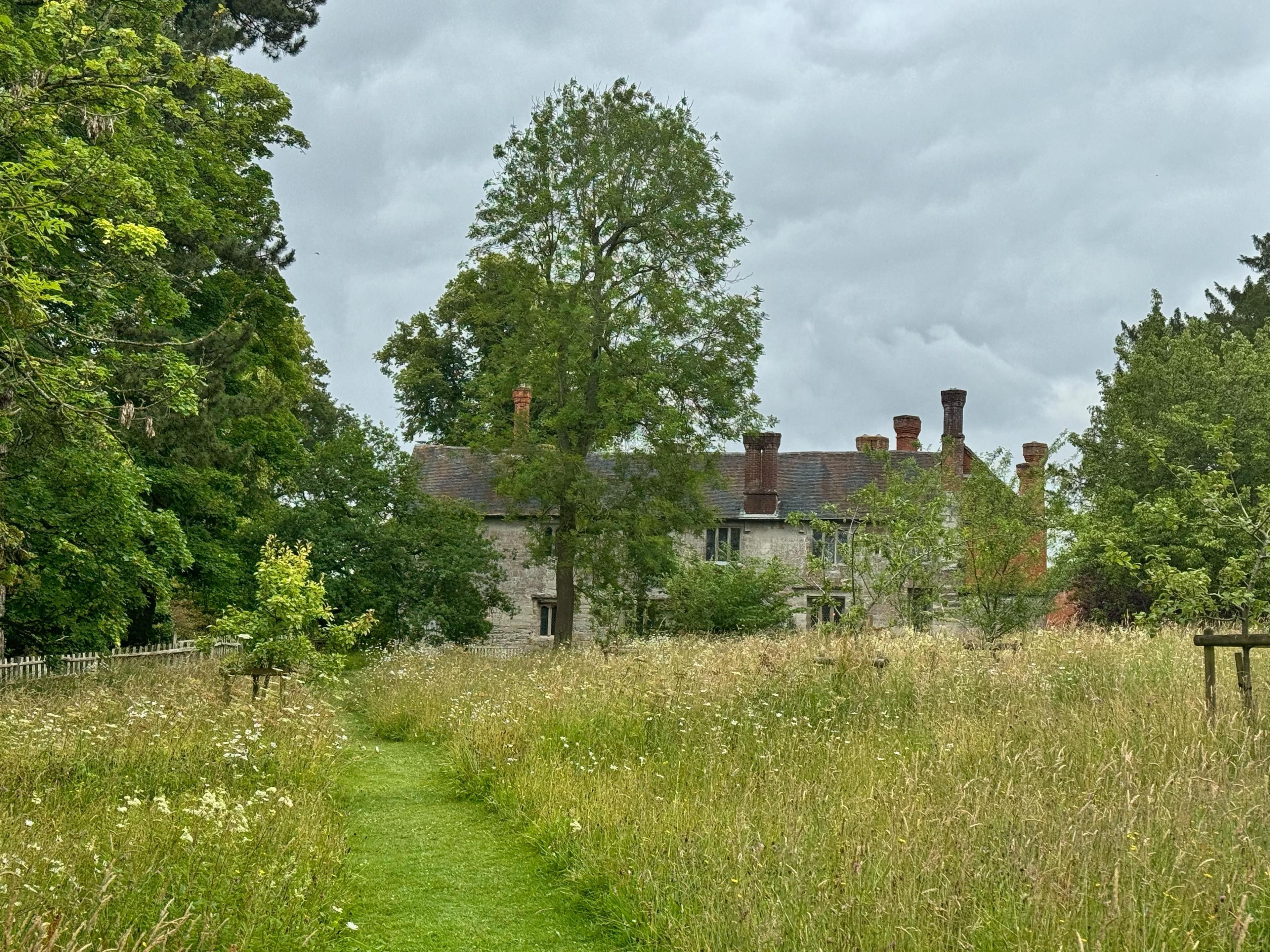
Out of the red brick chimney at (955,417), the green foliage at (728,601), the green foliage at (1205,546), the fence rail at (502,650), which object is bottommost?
the fence rail at (502,650)

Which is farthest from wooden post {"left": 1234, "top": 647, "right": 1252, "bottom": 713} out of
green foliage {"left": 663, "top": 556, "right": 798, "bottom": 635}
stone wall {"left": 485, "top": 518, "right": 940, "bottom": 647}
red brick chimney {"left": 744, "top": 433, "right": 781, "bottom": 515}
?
red brick chimney {"left": 744, "top": 433, "right": 781, "bottom": 515}

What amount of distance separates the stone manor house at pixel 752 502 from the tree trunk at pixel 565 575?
32.2ft

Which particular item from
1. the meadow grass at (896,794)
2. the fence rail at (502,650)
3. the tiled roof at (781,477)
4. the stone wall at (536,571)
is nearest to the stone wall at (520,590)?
the stone wall at (536,571)

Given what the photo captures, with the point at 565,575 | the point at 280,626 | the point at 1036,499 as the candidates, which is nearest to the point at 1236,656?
the point at 280,626

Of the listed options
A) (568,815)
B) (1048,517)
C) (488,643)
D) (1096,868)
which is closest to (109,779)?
(568,815)

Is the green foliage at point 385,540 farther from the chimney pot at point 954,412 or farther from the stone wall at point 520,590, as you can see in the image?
the chimney pot at point 954,412

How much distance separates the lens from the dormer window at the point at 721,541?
37.5m

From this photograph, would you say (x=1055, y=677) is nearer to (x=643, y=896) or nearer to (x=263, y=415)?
(x=643, y=896)

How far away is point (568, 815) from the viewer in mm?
7777

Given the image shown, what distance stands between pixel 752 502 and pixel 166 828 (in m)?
32.7

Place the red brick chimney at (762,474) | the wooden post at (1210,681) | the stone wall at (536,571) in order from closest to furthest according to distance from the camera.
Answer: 1. the wooden post at (1210,681)
2. the stone wall at (536,571)
3. the red brick chimney at (762,474)

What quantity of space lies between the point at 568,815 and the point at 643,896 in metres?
1.86

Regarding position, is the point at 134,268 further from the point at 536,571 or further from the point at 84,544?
the point at 536,571

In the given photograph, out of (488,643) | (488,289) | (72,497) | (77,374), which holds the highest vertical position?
(488,289)
